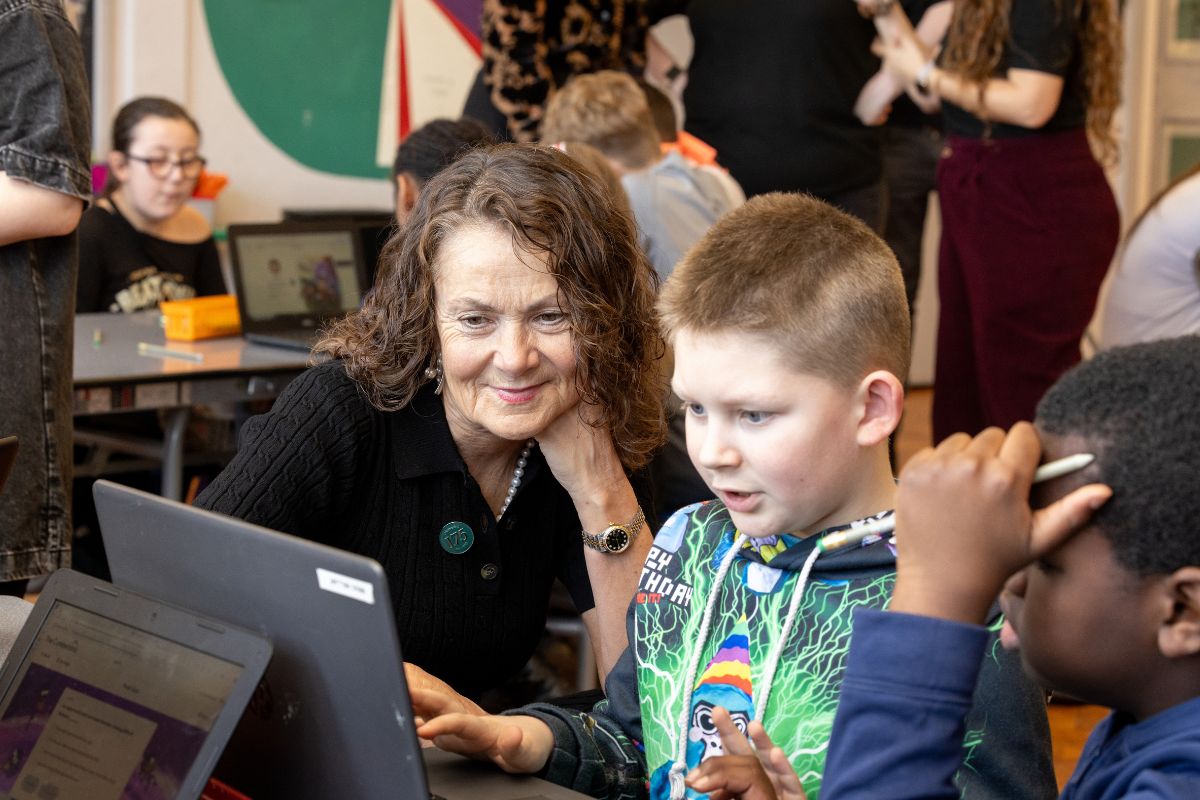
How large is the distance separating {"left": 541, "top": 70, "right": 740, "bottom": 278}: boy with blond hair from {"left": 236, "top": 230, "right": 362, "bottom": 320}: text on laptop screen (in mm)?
663

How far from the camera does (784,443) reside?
1180 millimetres

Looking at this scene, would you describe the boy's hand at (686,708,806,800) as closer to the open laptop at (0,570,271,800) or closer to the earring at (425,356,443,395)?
the open laptop at (0,570,271,800)

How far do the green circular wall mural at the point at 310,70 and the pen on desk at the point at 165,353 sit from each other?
2.44 m

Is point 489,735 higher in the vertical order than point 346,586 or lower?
lower

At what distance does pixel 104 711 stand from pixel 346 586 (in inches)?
8.8

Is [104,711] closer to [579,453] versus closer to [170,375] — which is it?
[579,453]

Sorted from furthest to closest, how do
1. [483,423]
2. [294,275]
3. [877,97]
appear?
Answer: [877,97] < [294,275] < [483,423]

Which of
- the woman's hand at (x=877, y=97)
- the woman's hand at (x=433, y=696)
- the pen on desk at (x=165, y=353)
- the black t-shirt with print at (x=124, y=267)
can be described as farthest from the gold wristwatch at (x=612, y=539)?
the black t-shirt with print at (x=124, y=267)

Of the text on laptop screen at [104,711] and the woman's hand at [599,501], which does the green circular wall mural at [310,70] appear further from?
the text on laptop screen at [104,711]

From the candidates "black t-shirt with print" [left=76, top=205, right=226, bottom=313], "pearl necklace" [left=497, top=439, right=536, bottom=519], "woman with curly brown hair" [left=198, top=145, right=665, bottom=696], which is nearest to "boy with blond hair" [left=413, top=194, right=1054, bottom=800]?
"woman with curly brown hair" [left=198, top=145, right=665, bottom=696]

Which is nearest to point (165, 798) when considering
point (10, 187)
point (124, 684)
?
point (124, 684)

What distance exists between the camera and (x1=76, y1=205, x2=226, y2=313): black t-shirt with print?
154 inches

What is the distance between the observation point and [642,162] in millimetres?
3402

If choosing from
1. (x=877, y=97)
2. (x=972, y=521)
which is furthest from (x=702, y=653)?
(x=877, y=97)
